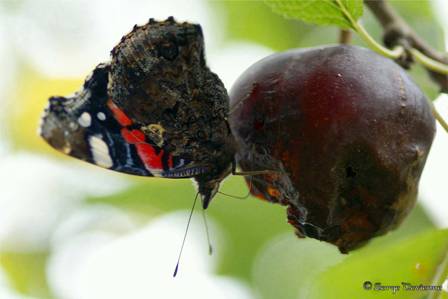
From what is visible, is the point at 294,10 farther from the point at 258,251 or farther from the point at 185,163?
the point at 258,251

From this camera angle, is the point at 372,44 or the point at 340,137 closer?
the point at 340,137

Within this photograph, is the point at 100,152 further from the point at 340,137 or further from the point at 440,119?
the point at 440,119

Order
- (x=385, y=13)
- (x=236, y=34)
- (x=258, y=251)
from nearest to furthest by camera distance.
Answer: (x=385, y=13) < (x=258, y=251) < (x=236, y=34)

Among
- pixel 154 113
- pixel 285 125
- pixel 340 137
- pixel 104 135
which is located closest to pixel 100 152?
pixel 104 135

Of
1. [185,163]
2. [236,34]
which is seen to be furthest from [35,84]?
[185,163]

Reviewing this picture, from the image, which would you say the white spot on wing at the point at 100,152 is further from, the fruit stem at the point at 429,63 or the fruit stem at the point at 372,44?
the fruit stem at the point at 429,63

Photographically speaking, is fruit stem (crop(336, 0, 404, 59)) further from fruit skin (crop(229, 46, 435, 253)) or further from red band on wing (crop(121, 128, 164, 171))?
red band on wing (crop(121, 128, 164, 171))
